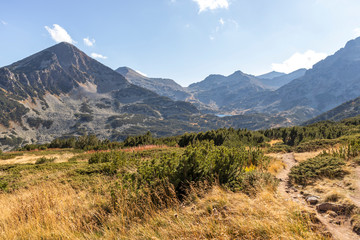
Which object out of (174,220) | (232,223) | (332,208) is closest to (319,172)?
(332,208)

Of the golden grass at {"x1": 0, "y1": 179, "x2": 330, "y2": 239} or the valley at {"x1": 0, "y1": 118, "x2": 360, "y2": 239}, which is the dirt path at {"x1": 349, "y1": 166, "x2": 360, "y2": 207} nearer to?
the valley at {"x1": 0, "y1": 118, "x2": 360, "y2": 239}

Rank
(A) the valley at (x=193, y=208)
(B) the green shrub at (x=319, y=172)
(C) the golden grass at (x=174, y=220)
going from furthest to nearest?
(B) the green shrub at (x=319, y=172), (A) the valley at (x=193, y=208), (C) the golden grass at (x=174, y=220)

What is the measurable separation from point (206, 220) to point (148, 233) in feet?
3.78

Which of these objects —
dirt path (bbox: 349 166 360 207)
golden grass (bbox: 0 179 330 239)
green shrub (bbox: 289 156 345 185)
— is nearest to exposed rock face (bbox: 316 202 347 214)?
dirt path (bbox: 349 166 360 207)

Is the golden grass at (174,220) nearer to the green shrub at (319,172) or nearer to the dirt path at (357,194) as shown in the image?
the dirt path at (357,194)

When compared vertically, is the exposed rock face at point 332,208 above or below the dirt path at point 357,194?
above

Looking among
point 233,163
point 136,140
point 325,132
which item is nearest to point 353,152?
point 233,163

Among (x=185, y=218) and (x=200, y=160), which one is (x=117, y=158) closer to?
(x=200, y=160)

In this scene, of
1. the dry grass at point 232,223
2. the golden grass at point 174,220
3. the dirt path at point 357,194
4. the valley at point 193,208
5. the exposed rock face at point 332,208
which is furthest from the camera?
the dirt path at point 357,194

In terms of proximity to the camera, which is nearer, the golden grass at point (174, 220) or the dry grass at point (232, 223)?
the dry grass at point (232, 223)

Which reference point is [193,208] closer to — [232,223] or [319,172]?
[232,223]

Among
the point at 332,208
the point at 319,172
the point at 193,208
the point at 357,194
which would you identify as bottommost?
the point at 319,172

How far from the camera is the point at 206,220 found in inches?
138

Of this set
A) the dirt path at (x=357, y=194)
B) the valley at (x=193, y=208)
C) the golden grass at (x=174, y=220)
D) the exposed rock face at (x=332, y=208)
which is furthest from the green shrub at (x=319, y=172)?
the golden grass at (x=174, y=220)
